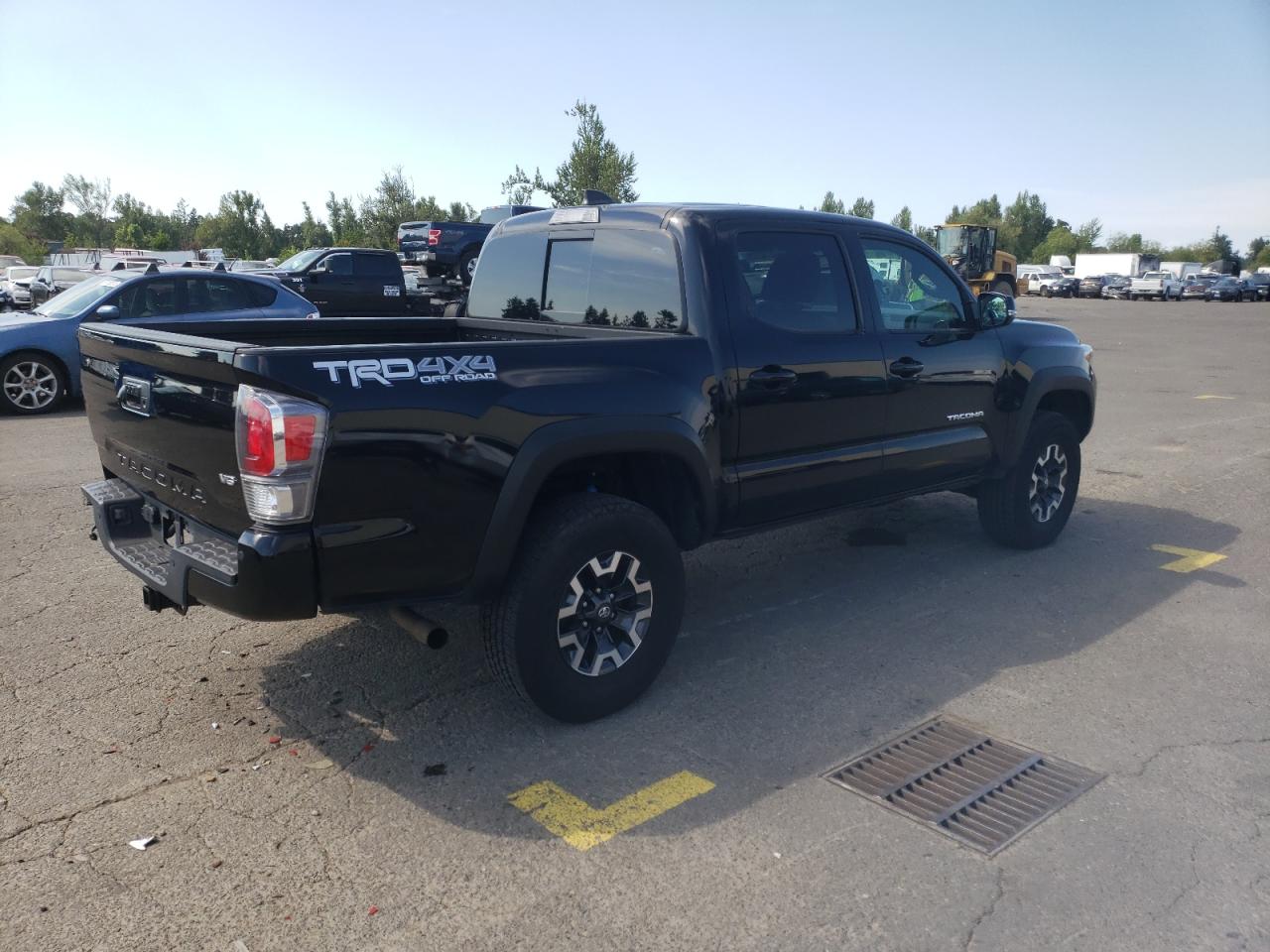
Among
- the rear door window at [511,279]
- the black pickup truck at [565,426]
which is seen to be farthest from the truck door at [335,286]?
the black pickup truck at [565,426]

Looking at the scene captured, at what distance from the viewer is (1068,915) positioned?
269cm

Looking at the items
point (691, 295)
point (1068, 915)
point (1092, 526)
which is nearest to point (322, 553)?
point (691, 295)

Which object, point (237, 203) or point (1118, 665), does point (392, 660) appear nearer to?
point (1118, 665)

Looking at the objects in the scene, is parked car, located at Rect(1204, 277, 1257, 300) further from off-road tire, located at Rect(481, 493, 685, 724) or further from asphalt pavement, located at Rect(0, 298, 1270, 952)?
off-road tire, located at Rect(481, 493, 685, 724)

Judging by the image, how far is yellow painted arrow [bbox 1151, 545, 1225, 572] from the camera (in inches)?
230

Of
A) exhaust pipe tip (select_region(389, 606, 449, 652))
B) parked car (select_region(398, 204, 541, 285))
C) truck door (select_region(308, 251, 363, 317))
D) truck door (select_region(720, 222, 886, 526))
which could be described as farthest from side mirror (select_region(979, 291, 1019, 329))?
parked car (select_region(398, 204, 541, 285))

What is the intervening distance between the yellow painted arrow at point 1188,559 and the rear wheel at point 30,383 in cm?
1088

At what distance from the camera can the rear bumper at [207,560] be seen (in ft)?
9.94

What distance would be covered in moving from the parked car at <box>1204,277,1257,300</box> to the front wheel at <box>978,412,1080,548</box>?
59.9 metres

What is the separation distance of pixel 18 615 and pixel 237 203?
7671 cm

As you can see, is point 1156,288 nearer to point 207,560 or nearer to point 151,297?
point 151,297

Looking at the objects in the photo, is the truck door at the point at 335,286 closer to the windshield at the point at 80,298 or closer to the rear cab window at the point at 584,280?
the windshield at the point at 80,298

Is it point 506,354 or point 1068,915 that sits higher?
point 506,354

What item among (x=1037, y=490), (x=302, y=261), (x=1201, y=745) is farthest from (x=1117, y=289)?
(x=1201, y=745)
